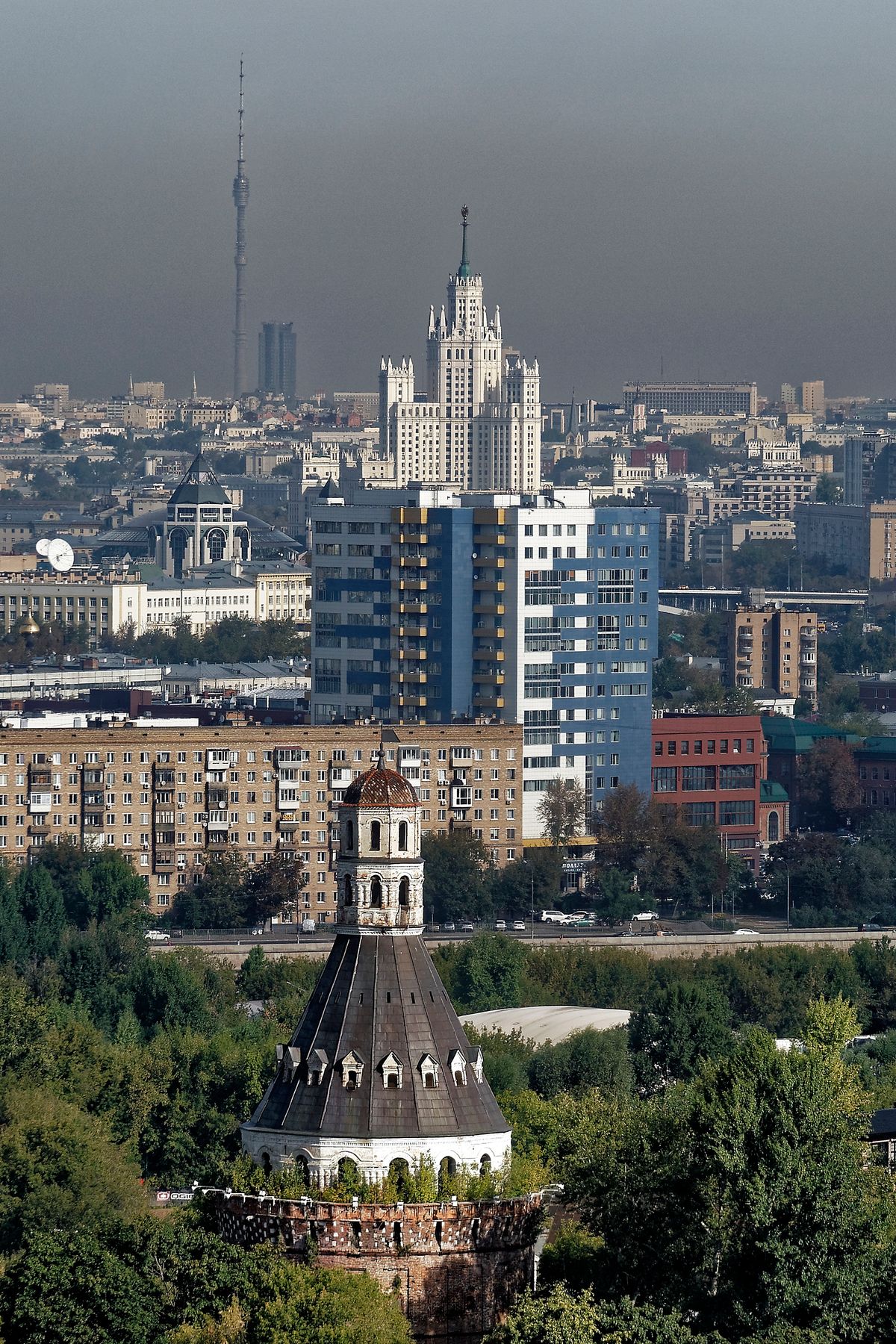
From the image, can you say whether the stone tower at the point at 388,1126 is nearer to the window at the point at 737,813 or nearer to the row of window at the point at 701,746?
the row of window at the point at 701,746

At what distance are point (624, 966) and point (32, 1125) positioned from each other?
81.8 ft

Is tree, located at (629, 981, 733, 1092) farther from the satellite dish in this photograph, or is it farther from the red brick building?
the satellite dish

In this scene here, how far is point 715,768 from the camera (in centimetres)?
9588

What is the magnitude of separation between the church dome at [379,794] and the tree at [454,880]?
4018 centimetres

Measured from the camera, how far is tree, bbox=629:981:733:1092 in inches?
2279

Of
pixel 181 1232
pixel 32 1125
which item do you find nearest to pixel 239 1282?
pixel 181 1232

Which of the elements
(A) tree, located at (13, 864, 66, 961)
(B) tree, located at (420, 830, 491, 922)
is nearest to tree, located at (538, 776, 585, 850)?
(B) tree, located at (420, 830, 491, 922)

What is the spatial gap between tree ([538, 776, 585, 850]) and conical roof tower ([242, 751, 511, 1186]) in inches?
1945

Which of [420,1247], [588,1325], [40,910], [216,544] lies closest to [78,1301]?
[420,1247]

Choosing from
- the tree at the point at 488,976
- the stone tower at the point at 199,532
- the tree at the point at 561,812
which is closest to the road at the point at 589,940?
the tree at the point at 488,976

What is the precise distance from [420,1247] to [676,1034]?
22.8 meters

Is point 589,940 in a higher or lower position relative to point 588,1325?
higher

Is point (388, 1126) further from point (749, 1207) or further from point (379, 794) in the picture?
point (379, 794)

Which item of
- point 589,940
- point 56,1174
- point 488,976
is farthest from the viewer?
point 589,940
